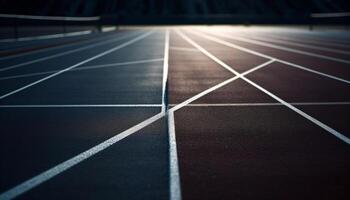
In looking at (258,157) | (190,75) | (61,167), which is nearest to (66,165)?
(61,167)

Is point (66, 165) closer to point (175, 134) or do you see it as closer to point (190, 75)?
point (175, 134)

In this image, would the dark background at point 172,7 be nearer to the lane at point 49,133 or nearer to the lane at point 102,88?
the lane at point 102,88

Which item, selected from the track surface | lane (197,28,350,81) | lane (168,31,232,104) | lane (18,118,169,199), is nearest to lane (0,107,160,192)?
the track surface

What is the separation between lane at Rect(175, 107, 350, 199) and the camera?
4.04 meters

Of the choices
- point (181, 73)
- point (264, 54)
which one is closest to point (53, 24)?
point (264, 54)

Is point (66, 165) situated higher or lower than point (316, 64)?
higher

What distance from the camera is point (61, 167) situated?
4.62 m

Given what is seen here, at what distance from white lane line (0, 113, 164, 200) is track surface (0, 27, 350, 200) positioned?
0.01 meters

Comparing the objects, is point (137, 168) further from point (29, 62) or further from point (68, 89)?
point (29, 62)

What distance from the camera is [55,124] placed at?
646 cm

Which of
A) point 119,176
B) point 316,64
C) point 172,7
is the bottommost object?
point 316,64

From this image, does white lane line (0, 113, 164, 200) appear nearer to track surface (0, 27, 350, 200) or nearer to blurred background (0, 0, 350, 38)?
track surface (0, 27, 350, 200)

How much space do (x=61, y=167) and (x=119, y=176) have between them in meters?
0.69

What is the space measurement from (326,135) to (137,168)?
2683 millimetres
